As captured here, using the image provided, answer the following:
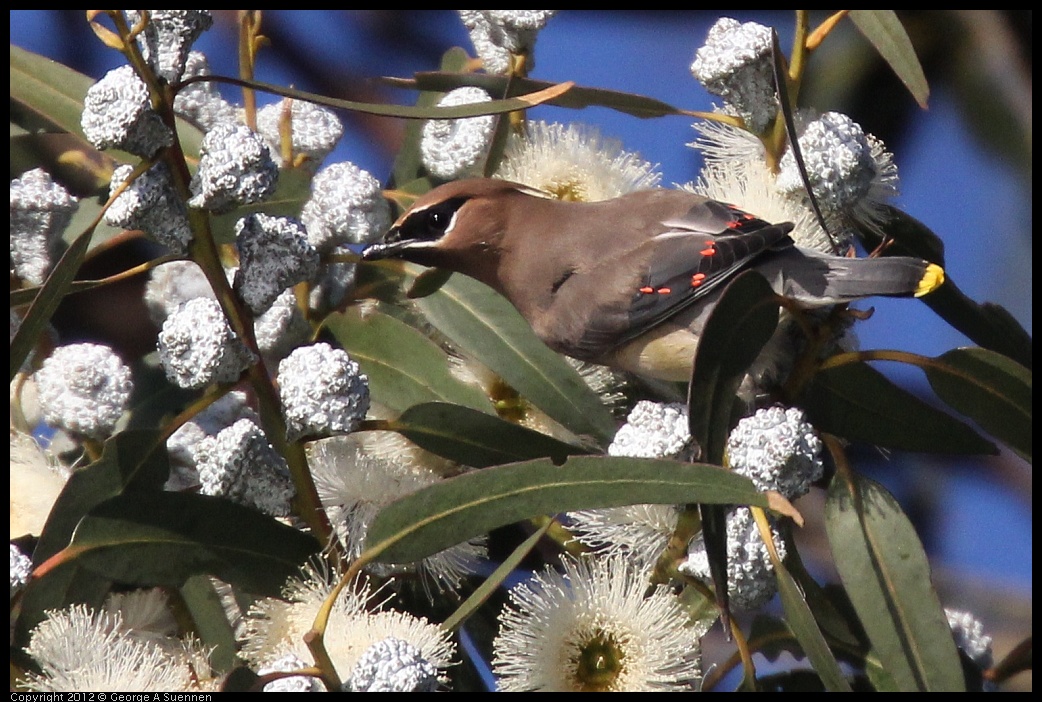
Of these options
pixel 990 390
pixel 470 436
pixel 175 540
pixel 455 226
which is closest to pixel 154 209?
pixel 175 540

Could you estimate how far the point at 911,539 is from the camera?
7.11 ft

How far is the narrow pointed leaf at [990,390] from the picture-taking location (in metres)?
2.21

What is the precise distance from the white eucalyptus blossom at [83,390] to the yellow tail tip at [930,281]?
1.55m

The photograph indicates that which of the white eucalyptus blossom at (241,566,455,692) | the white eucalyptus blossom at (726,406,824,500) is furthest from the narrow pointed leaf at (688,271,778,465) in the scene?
the white eucalyptus blossom at (241,566,455,692)

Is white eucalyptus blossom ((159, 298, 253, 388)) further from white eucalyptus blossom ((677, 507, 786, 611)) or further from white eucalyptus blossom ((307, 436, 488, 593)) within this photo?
white eucalyptus blossom ((677, 507, 786, 611))

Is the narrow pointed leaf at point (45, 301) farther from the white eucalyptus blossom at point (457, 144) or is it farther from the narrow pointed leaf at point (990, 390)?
the narrow pointed leaf at point (990, 390)

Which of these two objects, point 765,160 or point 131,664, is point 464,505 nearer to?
point 131,664

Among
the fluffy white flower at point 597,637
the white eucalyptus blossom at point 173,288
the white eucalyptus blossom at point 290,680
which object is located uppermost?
the white eucalyptus blossom at point 173,288

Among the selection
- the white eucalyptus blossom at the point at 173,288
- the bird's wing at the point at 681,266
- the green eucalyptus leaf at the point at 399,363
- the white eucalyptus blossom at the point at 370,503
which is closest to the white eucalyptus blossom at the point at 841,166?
the bird's wing at the point at 681,266

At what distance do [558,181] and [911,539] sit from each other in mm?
1178

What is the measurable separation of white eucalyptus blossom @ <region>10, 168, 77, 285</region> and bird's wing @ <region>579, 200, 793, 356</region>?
1.17 meters

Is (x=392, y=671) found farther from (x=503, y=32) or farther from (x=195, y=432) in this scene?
(x=503, y=32)

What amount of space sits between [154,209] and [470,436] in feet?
2.21

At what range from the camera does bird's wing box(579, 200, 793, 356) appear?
2.79 metres
